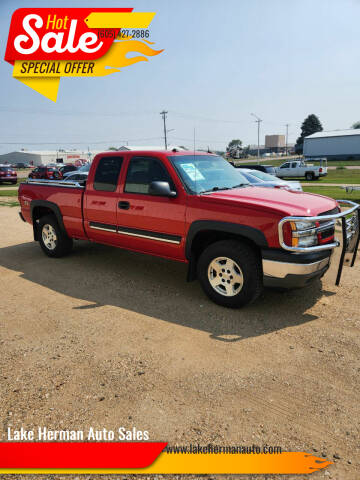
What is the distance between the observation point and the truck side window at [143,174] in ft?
15.5

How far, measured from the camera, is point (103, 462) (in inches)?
88.0

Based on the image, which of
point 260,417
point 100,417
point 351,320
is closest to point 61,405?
point 100,417

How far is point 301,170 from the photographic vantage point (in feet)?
98.5

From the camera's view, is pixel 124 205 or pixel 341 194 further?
pixel 341 194

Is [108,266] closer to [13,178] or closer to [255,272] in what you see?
[255,272]

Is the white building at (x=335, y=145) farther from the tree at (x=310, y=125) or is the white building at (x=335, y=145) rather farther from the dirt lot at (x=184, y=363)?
the dirt lot at (x=184, y=363)

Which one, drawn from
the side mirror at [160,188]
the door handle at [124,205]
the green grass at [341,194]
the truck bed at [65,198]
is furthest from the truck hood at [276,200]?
the green grass at [341,194]

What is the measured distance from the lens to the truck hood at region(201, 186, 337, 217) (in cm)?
386

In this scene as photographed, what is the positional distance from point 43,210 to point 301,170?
88.9 ft

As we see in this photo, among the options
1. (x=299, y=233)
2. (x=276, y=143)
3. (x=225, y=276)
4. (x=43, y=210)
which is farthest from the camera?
(x=276, y=143)

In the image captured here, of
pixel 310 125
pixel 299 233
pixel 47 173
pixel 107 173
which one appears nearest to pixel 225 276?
pixel 299 233

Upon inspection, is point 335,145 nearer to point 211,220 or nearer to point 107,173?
point 107,173

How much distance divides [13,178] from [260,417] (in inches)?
1156

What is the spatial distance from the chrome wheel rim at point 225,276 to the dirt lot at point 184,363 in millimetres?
258
